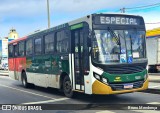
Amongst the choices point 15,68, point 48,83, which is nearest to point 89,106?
point 48,83

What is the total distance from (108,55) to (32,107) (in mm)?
3182

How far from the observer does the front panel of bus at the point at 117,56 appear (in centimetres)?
1193

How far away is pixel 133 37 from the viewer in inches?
497

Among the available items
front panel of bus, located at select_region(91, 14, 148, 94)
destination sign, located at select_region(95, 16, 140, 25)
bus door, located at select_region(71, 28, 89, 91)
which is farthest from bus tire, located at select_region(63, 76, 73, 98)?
destination sign, located at select_region(95, 16, 140, 25)

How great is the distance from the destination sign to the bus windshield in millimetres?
327

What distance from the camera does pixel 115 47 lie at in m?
12.1

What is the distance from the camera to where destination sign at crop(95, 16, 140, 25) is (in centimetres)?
1227

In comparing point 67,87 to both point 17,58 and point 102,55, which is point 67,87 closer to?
point 102,55

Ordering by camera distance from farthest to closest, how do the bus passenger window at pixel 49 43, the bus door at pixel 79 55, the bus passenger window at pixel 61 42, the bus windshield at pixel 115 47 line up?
the bus passenger window at pixel 49 43, the bus passenger window at pixel 61 42, the bus door at pixel 79 55, the bus windshield at pixel 115 47

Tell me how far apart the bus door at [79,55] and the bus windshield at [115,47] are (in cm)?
55

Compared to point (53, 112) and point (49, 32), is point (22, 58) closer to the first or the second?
point (49, 32)

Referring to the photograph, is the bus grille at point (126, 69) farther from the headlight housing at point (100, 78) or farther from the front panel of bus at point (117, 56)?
the headlight housing at point (100, 78)

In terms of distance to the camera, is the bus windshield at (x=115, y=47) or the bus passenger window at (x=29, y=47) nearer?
the bus windshield at (x=115, y=47)

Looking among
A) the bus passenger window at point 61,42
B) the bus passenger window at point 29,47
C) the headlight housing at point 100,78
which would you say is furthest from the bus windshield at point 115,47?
the bus passenger window at point 29,47
